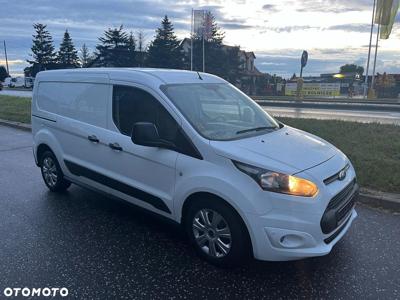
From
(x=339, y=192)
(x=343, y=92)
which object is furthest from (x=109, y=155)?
(x=343, y=92)

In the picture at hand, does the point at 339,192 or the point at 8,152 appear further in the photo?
the point at 8,152

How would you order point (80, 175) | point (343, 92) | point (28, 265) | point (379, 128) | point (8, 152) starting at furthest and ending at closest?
point (343, 92) → point (379, 128) → point (8, 152) → point (80, 175) → point (28, 265)

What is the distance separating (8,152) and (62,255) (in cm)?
575

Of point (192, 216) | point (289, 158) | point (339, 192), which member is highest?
point (289, 158)

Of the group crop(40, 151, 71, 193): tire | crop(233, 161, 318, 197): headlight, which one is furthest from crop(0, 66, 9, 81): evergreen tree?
crop(233, 161, 318, 197): headlight

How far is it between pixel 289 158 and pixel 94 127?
2455mm

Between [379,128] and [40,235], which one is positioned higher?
[379,128]

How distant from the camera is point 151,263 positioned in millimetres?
3574

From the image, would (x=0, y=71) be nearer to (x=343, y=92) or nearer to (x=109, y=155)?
(x=343, y=92)

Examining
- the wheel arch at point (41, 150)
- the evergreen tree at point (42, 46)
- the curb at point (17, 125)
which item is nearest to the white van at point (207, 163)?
the wheel arch at point (41, 150)

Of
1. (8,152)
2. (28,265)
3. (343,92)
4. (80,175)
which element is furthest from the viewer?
(343,92)

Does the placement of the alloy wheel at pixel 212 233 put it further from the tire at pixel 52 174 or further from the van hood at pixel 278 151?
the tire at pixel 52 174

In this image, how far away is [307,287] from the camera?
10.5 feet

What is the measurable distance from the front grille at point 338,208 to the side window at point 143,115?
1243mm
